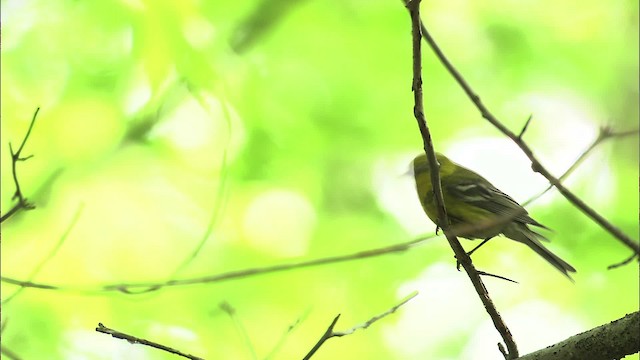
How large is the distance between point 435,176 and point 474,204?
2.12 meters

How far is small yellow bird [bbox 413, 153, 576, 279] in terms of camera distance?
411 cm

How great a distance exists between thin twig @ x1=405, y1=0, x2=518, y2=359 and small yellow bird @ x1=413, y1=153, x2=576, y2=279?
79 cm

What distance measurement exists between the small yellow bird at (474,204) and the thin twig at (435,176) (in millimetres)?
786

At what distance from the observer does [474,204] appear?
4.59 meters

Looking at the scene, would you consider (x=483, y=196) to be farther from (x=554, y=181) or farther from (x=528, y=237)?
(x=554, y=181)

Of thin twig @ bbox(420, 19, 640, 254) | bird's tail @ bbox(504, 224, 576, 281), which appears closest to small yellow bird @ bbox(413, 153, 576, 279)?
bird's tail @ bbox(504, 224, 576, 281)

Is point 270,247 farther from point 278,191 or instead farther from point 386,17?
point 386,17

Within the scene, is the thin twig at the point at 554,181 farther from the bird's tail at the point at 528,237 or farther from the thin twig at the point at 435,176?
the bird's tail at the point at 528,237

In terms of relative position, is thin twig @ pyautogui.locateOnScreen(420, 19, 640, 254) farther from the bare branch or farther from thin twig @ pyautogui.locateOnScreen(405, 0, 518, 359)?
the bare branch

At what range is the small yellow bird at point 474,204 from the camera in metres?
4.11

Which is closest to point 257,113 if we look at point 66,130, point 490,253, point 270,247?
point 270,247

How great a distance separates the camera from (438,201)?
272 centimetres

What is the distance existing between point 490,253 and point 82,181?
11.7 feet

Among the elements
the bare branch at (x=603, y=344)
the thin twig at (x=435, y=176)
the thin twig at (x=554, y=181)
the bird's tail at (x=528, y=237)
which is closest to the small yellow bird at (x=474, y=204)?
the bird's tail at (x=528, y=237)
